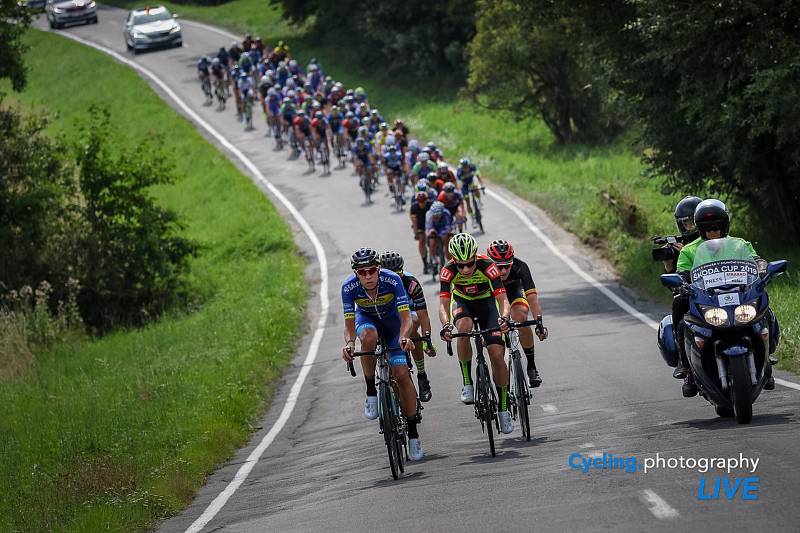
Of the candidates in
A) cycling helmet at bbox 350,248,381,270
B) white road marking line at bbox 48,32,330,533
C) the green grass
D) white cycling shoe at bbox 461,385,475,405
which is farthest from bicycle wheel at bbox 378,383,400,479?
the green grass

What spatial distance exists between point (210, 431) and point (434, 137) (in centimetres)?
3264

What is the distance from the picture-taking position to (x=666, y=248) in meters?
12.8

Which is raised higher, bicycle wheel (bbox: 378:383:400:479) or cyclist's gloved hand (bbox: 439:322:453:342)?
cyclist's gloved hand (bbox: 439:322:453:342)

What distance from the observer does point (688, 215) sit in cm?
1293

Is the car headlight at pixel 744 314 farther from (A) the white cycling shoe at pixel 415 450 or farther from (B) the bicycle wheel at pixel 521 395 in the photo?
(A) the white cycling shoe at pixel 415 450

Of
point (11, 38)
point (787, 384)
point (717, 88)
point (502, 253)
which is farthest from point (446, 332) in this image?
point (11, 38)

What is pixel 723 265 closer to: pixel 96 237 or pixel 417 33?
pixel 96 237

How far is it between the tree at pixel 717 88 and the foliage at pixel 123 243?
12.3 metres

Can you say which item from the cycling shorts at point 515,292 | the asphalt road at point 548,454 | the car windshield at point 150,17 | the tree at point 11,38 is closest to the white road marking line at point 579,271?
the asphalt road at point 548,454

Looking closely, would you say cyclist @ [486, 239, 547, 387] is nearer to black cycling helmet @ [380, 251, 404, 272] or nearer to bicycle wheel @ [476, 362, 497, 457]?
black cycling helmet @ [380, 251, 404, 272]

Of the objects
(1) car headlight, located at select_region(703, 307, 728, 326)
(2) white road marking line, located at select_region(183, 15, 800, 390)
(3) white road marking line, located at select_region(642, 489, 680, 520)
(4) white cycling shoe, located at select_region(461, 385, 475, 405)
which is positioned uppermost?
(1) car headlight, located at select_region(703, 307, 728, 326)

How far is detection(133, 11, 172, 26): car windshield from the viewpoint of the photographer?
2670 inches

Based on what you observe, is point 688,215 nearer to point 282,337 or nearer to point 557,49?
point 282,337

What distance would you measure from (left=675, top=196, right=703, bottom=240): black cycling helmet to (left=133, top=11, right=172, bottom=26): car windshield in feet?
189
